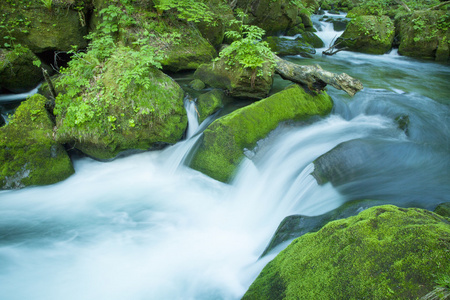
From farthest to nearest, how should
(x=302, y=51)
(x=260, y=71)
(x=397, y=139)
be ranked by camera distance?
1. (x=302, y=51)
2. (x=260, y=71)
3. (x=397, y=139)

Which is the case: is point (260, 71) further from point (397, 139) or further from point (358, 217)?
point (358, 217)

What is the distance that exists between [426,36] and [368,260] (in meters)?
15.1

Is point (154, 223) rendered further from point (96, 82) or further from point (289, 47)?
point (289, 47)

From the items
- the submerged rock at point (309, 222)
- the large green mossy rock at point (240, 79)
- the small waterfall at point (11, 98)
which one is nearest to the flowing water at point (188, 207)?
the submerged rock at point (309, 222)

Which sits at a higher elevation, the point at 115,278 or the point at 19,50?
the point at 19,50

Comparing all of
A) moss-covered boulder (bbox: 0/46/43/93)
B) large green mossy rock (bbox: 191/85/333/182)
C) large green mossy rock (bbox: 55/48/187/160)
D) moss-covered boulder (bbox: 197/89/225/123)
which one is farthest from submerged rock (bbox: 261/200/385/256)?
moss-covered boulder (bbox: 0/46/43/93)

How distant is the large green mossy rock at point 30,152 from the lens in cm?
478

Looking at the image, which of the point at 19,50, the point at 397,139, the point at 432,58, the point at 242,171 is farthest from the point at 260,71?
the point at 432,58

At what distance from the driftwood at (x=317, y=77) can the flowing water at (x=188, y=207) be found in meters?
0.89

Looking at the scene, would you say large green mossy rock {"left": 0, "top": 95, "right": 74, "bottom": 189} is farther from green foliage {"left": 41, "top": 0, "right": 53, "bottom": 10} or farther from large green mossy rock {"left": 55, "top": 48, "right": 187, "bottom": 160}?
green foliage {"left": 41, "top": 0, "right": 53, "bottom": 10}

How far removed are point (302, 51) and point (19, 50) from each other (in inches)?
432

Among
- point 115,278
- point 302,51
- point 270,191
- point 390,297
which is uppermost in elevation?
point 302,51

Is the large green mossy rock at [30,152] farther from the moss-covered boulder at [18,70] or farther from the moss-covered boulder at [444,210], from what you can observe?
the moss-covered boulder at [444,210]

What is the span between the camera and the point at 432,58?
1252 centimetres
